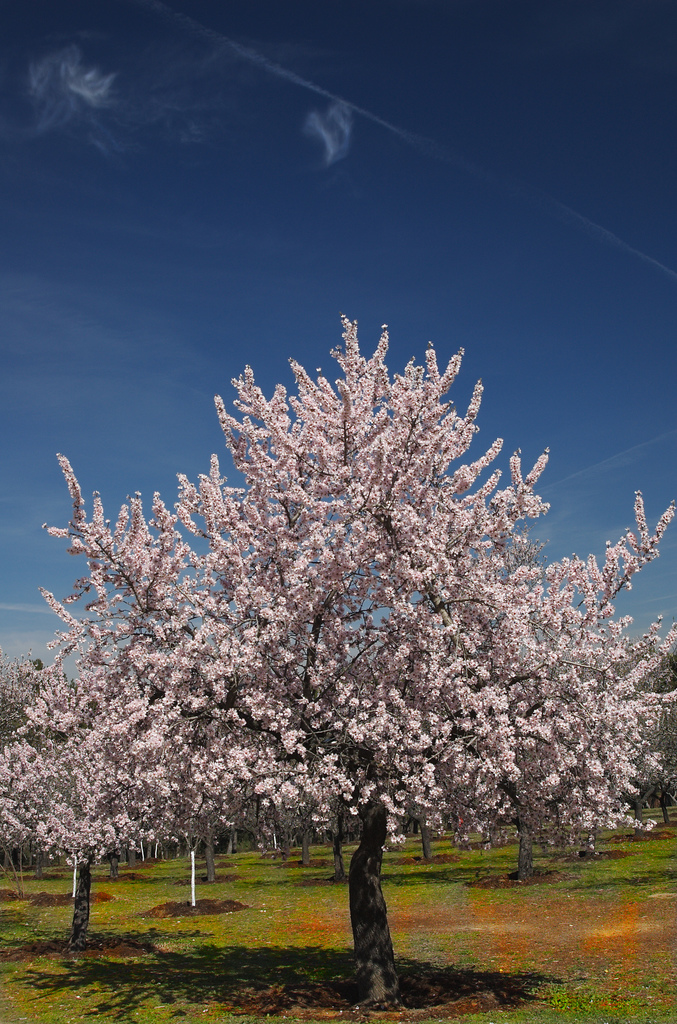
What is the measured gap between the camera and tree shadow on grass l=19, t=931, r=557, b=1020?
12.8 m

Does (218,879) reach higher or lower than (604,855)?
lower

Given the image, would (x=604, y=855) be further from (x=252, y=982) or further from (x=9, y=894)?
(x=9, y=894)

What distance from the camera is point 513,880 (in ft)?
97.4

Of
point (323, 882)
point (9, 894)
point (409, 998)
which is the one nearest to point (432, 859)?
point (323, 882)

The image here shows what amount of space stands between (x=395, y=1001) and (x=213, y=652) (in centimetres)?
694

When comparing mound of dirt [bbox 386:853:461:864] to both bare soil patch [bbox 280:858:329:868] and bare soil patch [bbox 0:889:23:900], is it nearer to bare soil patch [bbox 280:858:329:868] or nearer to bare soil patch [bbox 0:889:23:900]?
bare soil patch [bbox 280:858:329:868]

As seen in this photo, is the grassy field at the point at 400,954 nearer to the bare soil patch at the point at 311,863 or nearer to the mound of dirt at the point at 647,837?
the mound of dirt at the point at 647,837

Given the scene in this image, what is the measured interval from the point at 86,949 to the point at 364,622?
43.9 ft

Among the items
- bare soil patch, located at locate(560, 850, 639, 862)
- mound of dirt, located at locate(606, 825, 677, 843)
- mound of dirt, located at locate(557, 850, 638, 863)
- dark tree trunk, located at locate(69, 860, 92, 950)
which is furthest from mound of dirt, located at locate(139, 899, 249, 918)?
mound of dirt, located at locate(606, 825, 677, 843)

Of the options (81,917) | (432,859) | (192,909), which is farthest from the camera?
(432,859)

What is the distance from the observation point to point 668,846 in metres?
37.9

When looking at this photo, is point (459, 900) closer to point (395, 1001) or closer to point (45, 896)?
point (395, 1001)

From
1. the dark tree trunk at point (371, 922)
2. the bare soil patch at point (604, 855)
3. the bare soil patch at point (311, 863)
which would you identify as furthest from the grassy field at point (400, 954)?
the bare soil patch at point (311, 863)

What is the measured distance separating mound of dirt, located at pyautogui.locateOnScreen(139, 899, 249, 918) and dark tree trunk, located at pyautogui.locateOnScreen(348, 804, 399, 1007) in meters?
16.3
